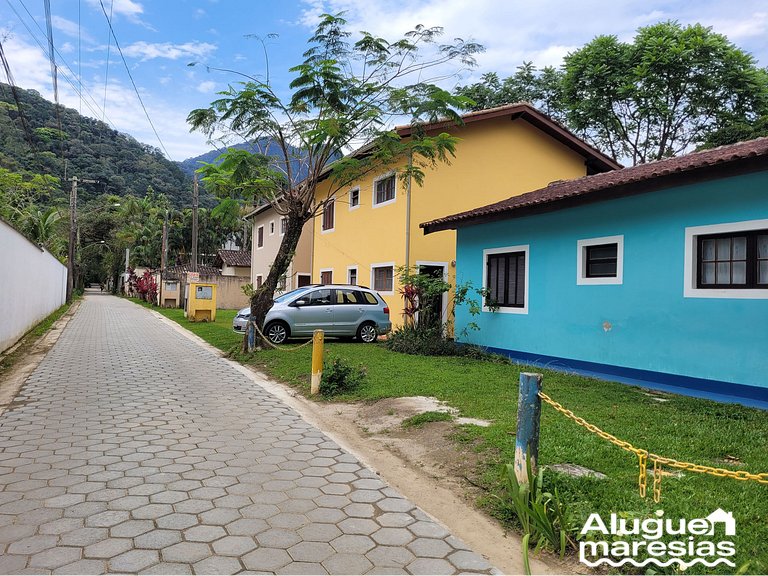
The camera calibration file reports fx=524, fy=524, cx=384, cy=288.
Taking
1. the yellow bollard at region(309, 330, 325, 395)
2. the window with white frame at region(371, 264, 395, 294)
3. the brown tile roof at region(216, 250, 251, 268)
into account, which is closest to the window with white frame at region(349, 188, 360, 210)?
the window with white frame at region(371, 264, 395, 294)

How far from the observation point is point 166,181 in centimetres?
4900

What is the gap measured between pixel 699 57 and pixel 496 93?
9.14 metres

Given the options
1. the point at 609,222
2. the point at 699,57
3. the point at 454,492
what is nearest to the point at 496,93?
the point at 699,57

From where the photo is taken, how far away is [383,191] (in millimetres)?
16141

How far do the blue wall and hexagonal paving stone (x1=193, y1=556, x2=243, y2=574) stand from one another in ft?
22.0

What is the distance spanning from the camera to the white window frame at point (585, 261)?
8555 millimetres

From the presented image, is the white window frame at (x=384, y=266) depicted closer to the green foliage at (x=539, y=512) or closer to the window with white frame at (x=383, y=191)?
the window with white frame at (x=383, y=191)

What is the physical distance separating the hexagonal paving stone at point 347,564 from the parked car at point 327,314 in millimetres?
10138

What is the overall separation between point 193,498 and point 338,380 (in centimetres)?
416

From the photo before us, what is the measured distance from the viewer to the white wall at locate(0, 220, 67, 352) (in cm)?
1088

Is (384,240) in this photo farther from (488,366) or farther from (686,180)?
(686,180)

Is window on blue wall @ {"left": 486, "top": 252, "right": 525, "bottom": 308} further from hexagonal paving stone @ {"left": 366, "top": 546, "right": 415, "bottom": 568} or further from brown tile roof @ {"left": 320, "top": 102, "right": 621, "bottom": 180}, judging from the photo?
hexagonal paving stone @ {"left": 366, "top": 546, "right": 415, "bottom": 568}

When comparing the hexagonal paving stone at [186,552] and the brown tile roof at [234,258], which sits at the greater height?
the brown tile roof at [234,258]

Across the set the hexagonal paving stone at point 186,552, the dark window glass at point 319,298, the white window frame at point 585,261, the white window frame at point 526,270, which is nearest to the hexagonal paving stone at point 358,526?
the hexagonal paving stone at point 186,552
